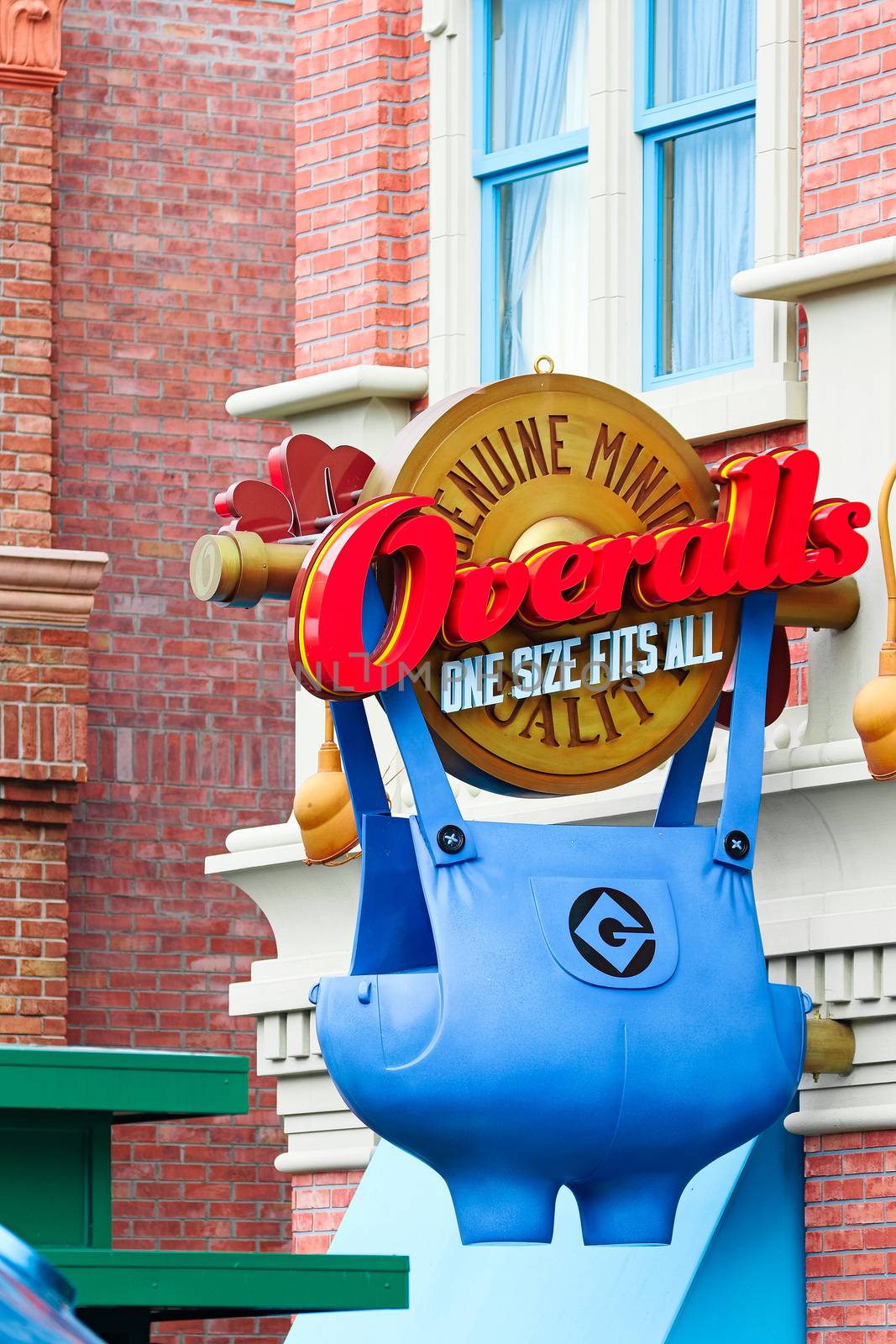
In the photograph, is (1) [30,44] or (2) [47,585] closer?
(2) [47,585]

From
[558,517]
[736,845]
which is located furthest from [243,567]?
[736,845]

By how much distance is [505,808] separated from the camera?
9359 millimetres

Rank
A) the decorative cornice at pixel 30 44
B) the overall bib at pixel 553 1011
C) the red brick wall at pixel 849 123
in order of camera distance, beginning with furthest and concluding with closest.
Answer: the decorative cornice at pixel 30 44, the red brick wall at pixel 849 123, the overall bib at pixel 553 1011

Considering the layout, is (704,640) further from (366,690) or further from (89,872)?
(89,872)

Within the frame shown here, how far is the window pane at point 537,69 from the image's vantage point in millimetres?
→ 9547

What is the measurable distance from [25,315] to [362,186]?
2.74 m

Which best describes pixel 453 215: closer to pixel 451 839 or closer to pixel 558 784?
pixel 558 784

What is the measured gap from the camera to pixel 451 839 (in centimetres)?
750

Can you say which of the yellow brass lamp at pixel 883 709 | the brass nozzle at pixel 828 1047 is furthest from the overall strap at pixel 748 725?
the brass nozzle at pixel 828 1047

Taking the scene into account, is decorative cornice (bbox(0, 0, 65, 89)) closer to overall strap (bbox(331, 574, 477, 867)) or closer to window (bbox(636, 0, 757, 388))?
window (bbox(636, 0, 757, 388))

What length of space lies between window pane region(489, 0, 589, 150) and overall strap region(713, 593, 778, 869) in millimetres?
2349

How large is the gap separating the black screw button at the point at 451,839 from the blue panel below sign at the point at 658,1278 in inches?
58.5

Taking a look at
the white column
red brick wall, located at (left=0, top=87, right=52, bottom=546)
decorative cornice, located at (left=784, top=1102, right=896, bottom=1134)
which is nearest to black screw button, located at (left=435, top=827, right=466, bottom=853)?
the white column

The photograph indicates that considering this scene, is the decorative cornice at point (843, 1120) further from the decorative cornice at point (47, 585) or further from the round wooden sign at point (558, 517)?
the decorative cornice at point (47, 585)
